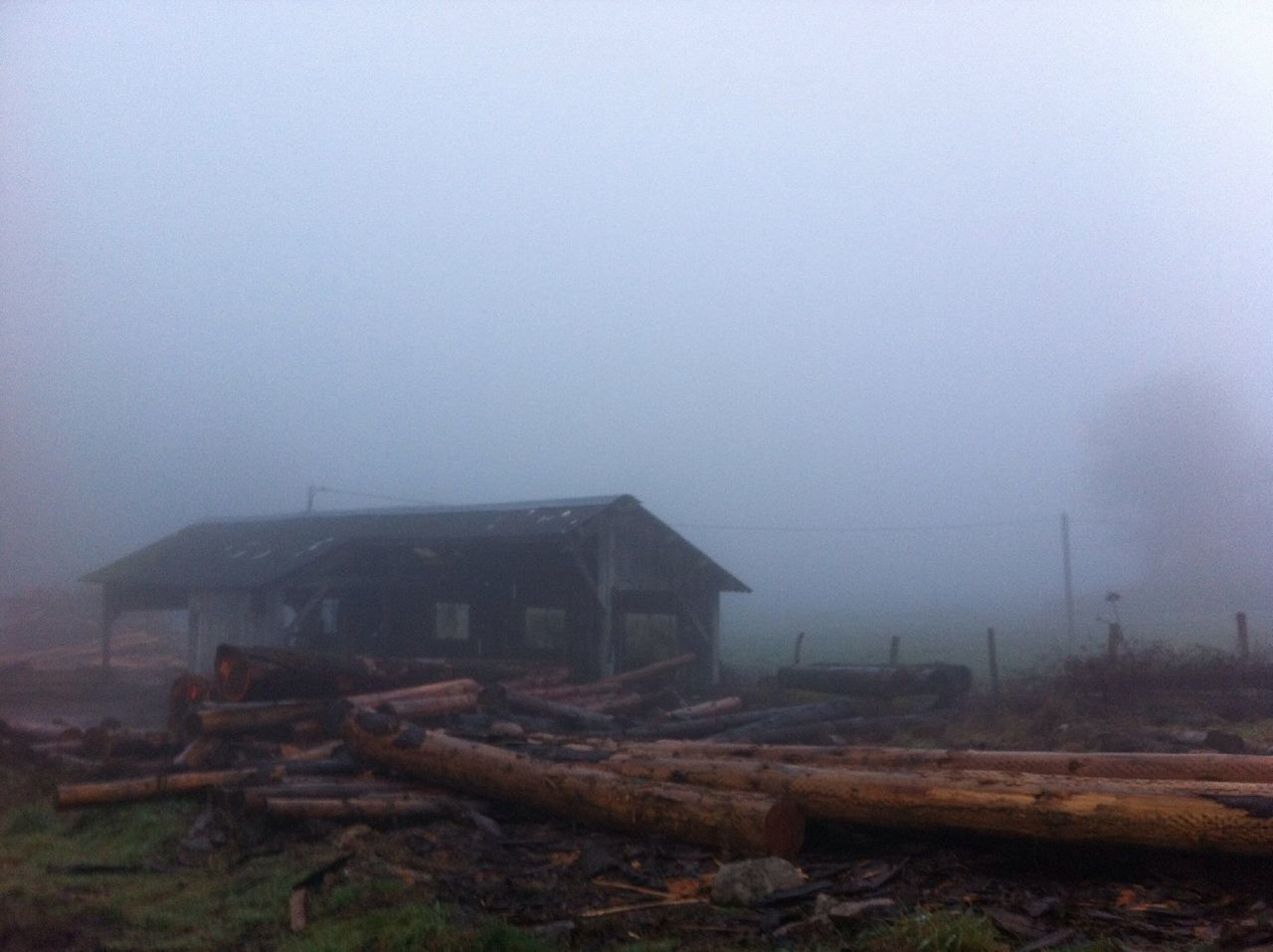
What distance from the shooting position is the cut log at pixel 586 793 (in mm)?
7543

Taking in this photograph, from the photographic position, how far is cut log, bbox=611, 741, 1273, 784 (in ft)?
25.4

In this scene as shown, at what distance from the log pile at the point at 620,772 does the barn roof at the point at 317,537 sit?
641cm

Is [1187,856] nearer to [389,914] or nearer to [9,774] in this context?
[389,914]

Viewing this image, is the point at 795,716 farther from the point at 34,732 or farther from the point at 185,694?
the point at 34,732

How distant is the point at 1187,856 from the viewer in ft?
21.0

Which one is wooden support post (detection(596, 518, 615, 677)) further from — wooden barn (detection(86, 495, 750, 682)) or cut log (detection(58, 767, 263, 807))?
cut log (detection(58, 767, 263, 807))

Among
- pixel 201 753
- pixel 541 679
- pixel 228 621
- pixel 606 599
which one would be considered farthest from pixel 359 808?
pixel 228 621

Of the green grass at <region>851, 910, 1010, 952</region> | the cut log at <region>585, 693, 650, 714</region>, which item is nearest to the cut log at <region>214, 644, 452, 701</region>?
the cut log at <region>585, 693, 650, 714</region>

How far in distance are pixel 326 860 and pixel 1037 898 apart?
5.31 m

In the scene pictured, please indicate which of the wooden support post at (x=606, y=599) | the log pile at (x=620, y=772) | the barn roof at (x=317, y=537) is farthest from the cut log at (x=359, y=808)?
the wooden support post at (x=606, y=599)

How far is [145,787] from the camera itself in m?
11.0

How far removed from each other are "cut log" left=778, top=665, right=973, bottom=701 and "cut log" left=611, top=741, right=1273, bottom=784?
33.9ft

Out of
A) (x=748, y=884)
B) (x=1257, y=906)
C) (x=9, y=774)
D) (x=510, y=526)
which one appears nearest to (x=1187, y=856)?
(x=1257, y=906)

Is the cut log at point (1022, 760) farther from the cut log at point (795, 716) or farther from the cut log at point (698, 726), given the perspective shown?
the cut log at point (795, 716)
